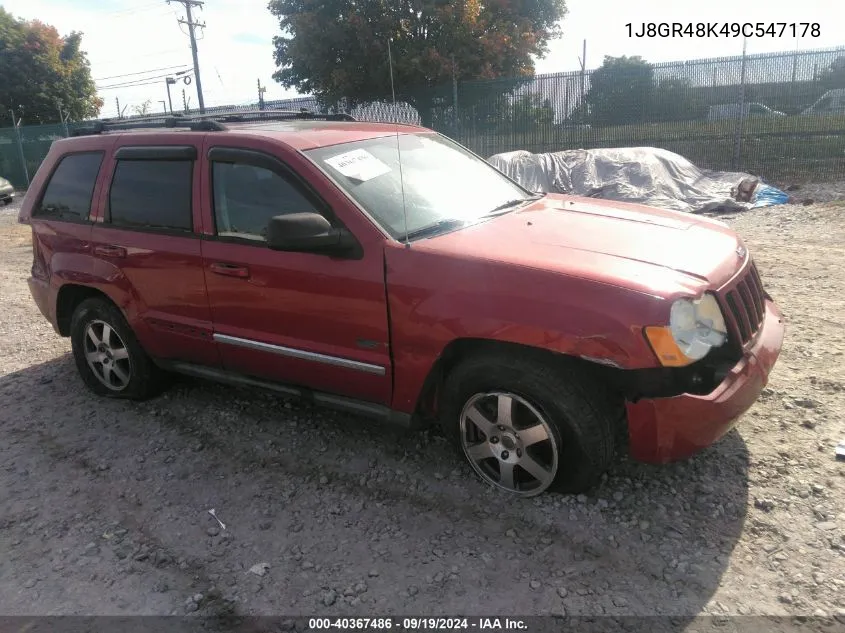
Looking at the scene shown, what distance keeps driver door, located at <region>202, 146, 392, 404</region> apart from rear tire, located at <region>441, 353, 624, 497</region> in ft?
1.50

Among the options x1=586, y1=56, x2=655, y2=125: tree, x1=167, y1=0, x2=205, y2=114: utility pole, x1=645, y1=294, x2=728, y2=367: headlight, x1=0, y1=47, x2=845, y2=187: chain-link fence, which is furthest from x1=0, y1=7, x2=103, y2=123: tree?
x1=645, y1=294, x2=728, y2=367: headlight

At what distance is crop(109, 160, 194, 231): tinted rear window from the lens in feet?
12.8

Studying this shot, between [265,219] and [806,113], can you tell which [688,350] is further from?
[806,113]

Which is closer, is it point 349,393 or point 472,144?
point 349,393

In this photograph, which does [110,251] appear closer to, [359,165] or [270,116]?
[270,116]

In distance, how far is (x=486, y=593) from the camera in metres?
2.61

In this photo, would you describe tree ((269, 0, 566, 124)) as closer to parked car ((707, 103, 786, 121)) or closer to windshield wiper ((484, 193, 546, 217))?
parked car ((707, 103, 786, 121))

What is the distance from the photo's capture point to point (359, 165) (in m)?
3.59

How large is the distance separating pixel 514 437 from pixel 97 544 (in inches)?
79.9

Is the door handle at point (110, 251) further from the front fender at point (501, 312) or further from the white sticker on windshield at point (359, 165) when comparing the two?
the front fender at point (501, 312)

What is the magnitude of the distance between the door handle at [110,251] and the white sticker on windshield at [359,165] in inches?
63.4

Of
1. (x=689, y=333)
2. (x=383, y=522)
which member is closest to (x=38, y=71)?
(x=383, y=522)

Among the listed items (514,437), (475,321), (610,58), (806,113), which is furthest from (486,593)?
(610,58)

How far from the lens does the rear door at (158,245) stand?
388 centimetres
